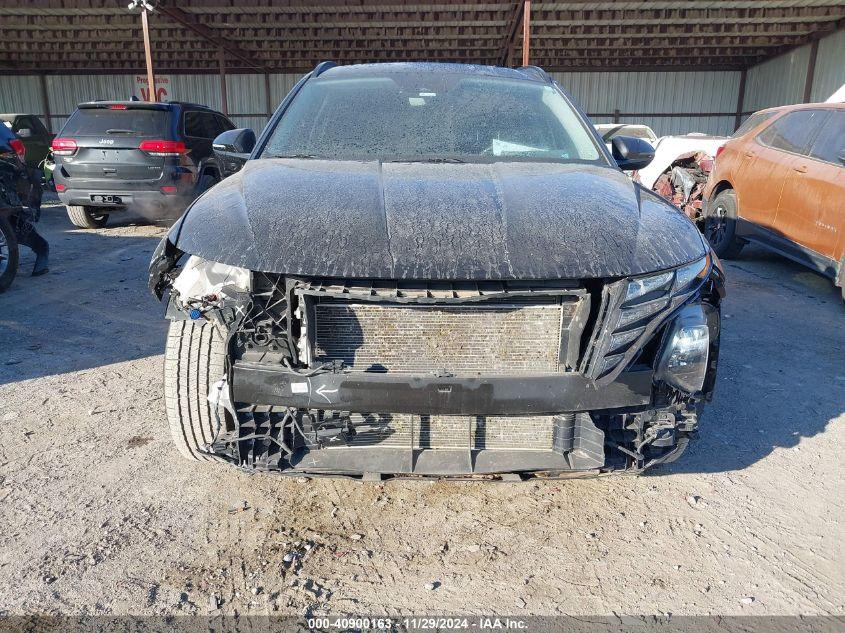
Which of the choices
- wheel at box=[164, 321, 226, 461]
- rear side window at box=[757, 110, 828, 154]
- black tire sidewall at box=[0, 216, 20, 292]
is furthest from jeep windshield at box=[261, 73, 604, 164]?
rear side window at box=[757, 110, 828, 154]

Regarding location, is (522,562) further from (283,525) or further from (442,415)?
(283,525)

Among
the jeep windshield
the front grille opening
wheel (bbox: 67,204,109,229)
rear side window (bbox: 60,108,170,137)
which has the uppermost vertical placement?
the jeep windshield

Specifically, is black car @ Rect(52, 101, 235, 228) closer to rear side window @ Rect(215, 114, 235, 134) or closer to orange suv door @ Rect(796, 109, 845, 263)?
rear side window @ Rect(215, 114, 235, 134)

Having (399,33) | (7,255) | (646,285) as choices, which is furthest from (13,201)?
(399,33)

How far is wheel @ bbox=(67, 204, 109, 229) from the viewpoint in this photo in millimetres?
8836

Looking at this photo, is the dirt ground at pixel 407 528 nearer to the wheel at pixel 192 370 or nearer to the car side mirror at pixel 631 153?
the wheel at pixel 192 370

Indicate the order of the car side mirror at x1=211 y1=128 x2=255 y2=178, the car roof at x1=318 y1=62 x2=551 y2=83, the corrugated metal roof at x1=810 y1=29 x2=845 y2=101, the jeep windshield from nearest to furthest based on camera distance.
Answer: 1. the jeep windshield
2. the car side mirror at x1=211 y1=128 x2=255 y2=178
3. the car roof at x1=318 y1=62 x2=551 y2=83
4. the corrugated metal roof at x1=810 y1=29 x2=845 y2=101

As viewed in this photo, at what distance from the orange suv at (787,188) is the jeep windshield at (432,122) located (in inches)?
130

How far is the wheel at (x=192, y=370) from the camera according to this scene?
7.53 ft

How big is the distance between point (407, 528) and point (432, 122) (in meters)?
1.95

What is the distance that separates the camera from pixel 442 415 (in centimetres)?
204

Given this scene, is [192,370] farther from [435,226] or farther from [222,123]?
[222,123]

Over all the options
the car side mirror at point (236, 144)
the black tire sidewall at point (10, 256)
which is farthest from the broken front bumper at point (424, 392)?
the black tire sidewall at point (10, 256)

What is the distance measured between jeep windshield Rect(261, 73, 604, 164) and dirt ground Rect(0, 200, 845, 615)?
60.5 inches
